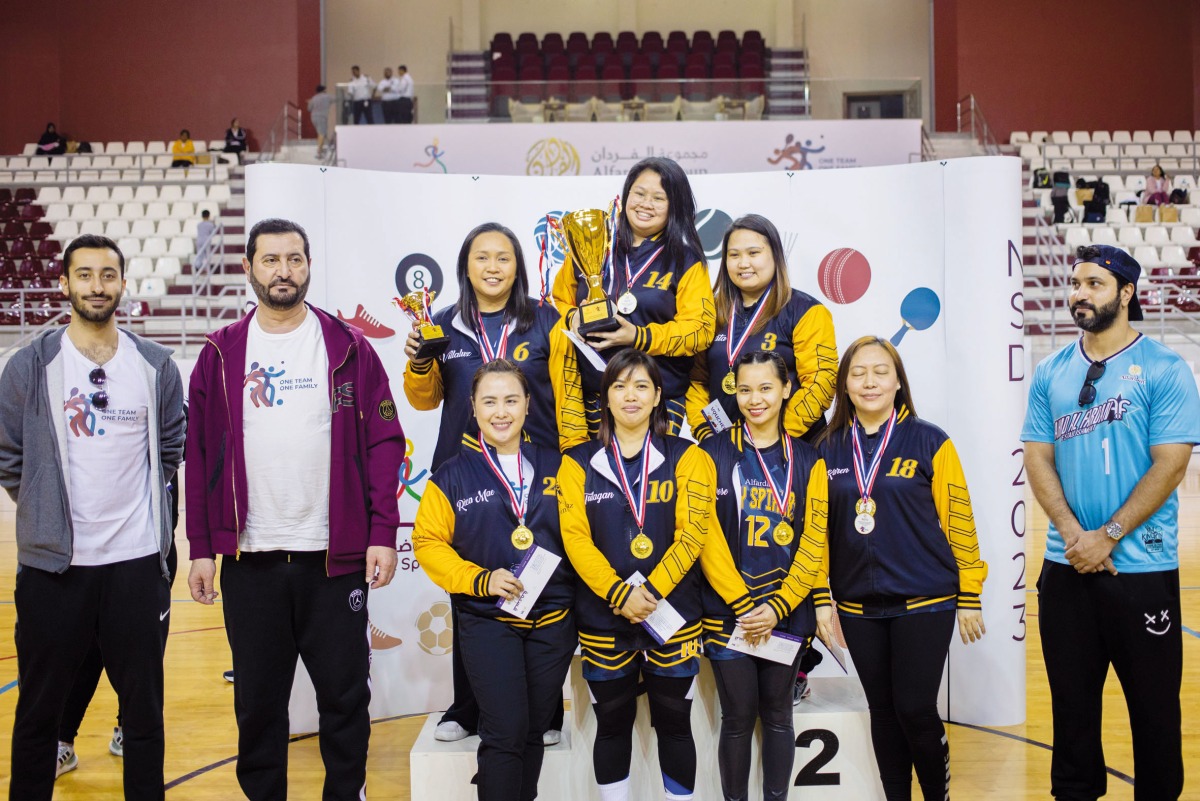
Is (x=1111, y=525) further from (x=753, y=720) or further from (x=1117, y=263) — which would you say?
(x=753, y=720)

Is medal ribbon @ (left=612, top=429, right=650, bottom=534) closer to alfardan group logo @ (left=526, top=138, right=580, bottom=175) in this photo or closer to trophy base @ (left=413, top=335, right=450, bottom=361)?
trophy base @ (left=413, top=335, right=450, bottom=361)

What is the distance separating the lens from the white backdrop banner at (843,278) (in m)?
4.00

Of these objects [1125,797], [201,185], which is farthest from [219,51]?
[1125,797]

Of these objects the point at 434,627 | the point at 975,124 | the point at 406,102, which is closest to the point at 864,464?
the point at 434,627

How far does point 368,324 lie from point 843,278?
1926 mm

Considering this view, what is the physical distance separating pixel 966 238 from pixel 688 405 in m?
1.52

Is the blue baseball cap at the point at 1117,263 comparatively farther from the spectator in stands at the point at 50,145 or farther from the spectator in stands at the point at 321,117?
the spectator in stands at the point at 50,145

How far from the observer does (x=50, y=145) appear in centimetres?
1653

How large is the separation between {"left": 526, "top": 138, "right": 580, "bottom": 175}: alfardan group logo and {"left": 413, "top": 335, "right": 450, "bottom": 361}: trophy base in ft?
31.6

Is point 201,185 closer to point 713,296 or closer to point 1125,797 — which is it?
point 713,296

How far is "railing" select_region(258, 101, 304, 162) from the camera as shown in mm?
14347

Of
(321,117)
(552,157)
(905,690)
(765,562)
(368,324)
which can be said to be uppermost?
(321,117)

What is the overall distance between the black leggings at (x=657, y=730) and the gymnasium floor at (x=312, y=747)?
0.96m

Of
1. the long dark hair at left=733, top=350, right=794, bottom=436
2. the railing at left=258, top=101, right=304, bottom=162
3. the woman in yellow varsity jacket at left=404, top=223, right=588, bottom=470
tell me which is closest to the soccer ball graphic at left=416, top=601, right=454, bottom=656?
the woman in yellow varsity jacket at left=404, top=223, right=588, bottom=470
